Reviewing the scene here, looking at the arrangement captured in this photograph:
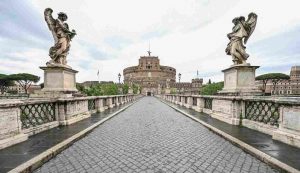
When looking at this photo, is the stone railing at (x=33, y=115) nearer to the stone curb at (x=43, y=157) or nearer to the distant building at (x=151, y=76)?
the stone curb at (x=43, y=157)

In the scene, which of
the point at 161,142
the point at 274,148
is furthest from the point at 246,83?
the point at 161,142

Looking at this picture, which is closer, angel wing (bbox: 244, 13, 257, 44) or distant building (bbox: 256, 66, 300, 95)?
angel wing (bbox: 244, 13, 257, 44)

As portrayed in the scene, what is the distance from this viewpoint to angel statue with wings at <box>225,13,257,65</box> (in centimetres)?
916

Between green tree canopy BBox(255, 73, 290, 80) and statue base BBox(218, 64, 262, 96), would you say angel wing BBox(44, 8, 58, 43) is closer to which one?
Result: statue base BBox(218, 64, 262, 96)

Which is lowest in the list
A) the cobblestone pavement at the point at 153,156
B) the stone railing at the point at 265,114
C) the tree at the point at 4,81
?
the cobblestone pavement at the point at 153,156

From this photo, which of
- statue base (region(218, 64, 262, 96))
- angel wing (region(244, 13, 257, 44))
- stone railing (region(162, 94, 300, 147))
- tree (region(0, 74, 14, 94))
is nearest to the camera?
stone railing (region(162, 94, 300, 147))

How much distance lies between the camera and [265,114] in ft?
21.9

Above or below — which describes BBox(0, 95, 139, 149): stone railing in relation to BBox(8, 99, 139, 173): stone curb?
above

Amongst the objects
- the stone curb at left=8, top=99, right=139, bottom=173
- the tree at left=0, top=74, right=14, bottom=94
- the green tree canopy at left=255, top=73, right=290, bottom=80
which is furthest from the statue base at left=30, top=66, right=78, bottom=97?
the green tree canopy at left=255, top=73, right=290, bottom=80

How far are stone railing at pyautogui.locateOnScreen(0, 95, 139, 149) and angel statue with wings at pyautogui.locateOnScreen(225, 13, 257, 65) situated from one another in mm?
8194

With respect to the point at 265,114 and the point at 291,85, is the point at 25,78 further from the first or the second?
the point at 291,85

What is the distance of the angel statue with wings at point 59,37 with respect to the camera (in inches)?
354

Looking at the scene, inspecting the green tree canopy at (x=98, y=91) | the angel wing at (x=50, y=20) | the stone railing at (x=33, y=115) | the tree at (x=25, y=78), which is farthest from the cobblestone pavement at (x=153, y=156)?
the tree at (x=25, y=78)

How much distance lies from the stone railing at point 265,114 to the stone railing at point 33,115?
713cm
